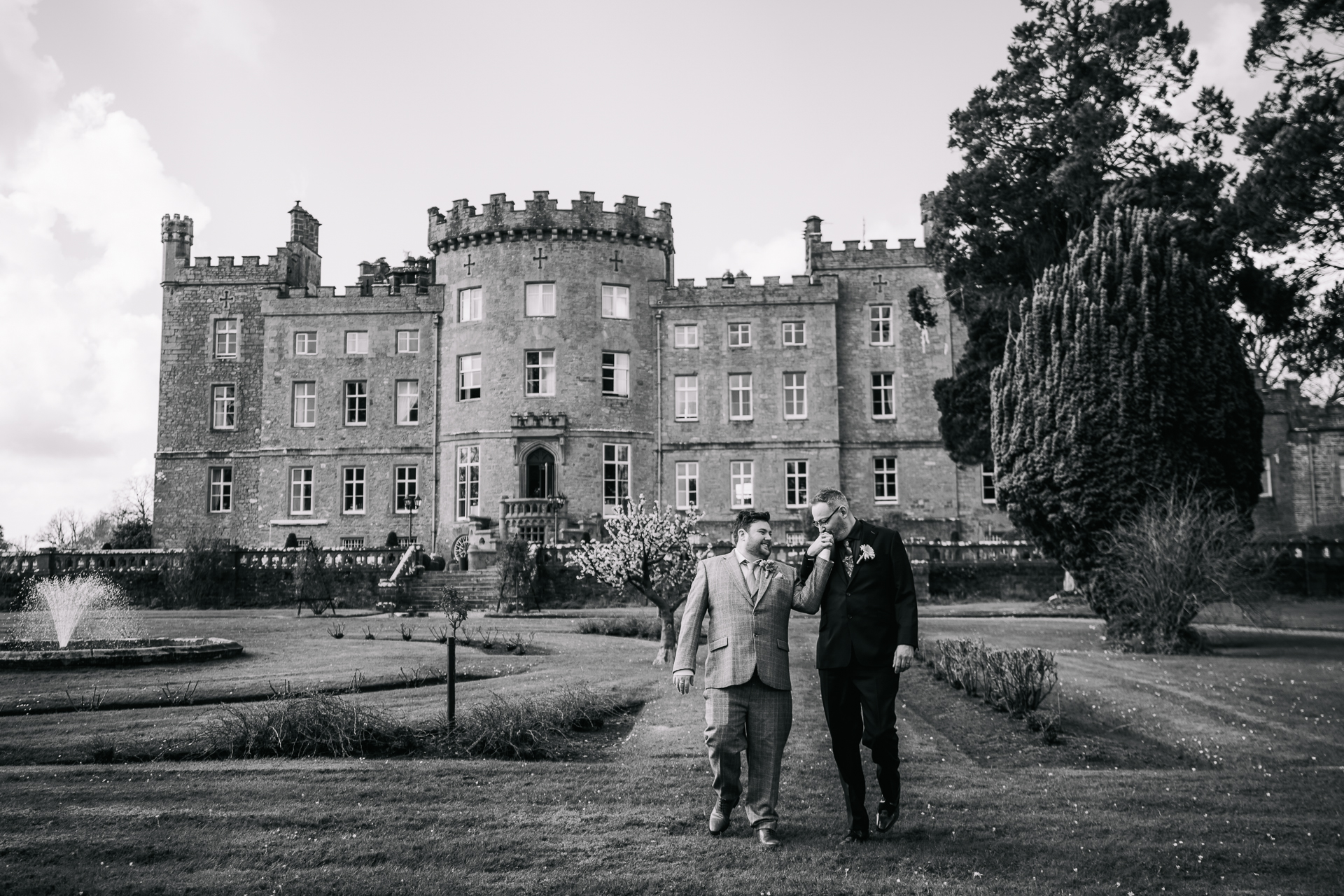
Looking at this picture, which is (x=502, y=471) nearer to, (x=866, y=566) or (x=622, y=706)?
(x=622, y=706)

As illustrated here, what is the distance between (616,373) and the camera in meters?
39.7

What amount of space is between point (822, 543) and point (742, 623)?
70 cm

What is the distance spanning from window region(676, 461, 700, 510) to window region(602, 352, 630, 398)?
332 centimetres

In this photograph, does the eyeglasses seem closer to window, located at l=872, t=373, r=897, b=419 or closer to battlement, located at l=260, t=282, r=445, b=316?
window, located at l=872, t=373, r=897, b=419

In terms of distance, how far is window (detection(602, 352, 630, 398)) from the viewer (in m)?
39.6

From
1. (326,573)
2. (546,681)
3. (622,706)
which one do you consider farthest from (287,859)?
(326,573)

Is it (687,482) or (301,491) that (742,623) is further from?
(301,491)

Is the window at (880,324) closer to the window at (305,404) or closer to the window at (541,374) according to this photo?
the window at (541,374)

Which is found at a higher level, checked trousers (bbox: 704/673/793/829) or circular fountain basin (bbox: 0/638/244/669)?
checked trousers (bbox: 704/673/793/829)

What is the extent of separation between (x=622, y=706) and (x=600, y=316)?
28.8m

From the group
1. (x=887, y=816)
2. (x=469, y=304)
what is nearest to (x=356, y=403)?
(x=469, y=304)

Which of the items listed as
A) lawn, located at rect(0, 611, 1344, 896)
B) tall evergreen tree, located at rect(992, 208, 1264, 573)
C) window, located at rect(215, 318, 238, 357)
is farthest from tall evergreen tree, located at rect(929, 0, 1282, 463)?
window, located at rect(215, 318, 238, 357)

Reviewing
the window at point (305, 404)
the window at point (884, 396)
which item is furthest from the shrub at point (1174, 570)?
the window at point (305, 404)

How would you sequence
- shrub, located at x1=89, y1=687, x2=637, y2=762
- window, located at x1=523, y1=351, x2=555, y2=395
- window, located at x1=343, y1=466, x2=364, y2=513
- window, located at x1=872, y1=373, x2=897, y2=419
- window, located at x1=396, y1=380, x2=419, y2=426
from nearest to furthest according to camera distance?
shrub, located at x1=89, y1=687, x2=637, y2=762 < window, located at x1=523, y1=351, x2=555, y2=395 < window, located at x1=872, y1=373, x2=897, y2=419 < window, located at x1=343, y1=466, x2=364, y2=513 < window, located at x1=396, y1=380, x2=419, y2=426
